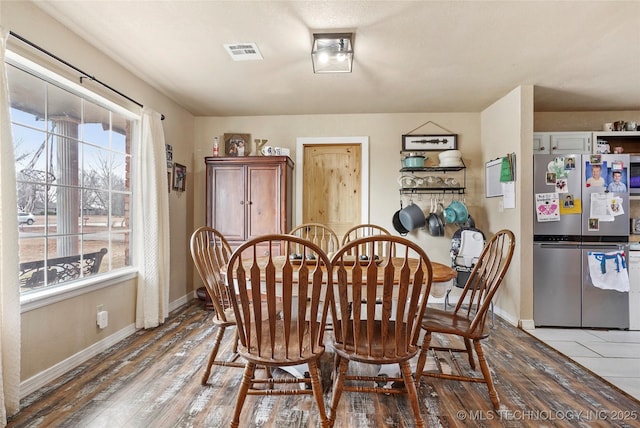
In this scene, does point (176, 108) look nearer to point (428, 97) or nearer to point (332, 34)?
point (332, 34)

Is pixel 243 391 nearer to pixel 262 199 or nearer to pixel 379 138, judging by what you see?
→ pixel 262 199

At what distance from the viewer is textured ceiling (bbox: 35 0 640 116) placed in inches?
75.4

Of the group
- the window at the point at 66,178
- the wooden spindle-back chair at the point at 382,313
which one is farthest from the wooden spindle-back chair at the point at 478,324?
the window at the point at 66,178

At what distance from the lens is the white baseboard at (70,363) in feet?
6.03

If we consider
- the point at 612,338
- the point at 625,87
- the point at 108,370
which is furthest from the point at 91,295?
the point at 625,87

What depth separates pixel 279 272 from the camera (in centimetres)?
183

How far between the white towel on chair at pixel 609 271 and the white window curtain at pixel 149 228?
4.13 m

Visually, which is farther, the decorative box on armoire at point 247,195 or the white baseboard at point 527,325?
the decorative box on armoire at point 247,195

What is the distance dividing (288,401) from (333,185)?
8.95 feet

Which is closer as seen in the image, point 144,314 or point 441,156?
point 144,314

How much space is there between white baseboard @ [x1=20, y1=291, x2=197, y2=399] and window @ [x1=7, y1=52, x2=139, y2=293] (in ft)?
1.74

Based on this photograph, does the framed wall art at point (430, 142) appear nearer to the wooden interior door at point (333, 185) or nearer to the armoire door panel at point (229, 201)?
the wooden interior door at point (333, 185)

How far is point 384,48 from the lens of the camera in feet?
7.68

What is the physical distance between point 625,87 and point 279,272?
389 cm
